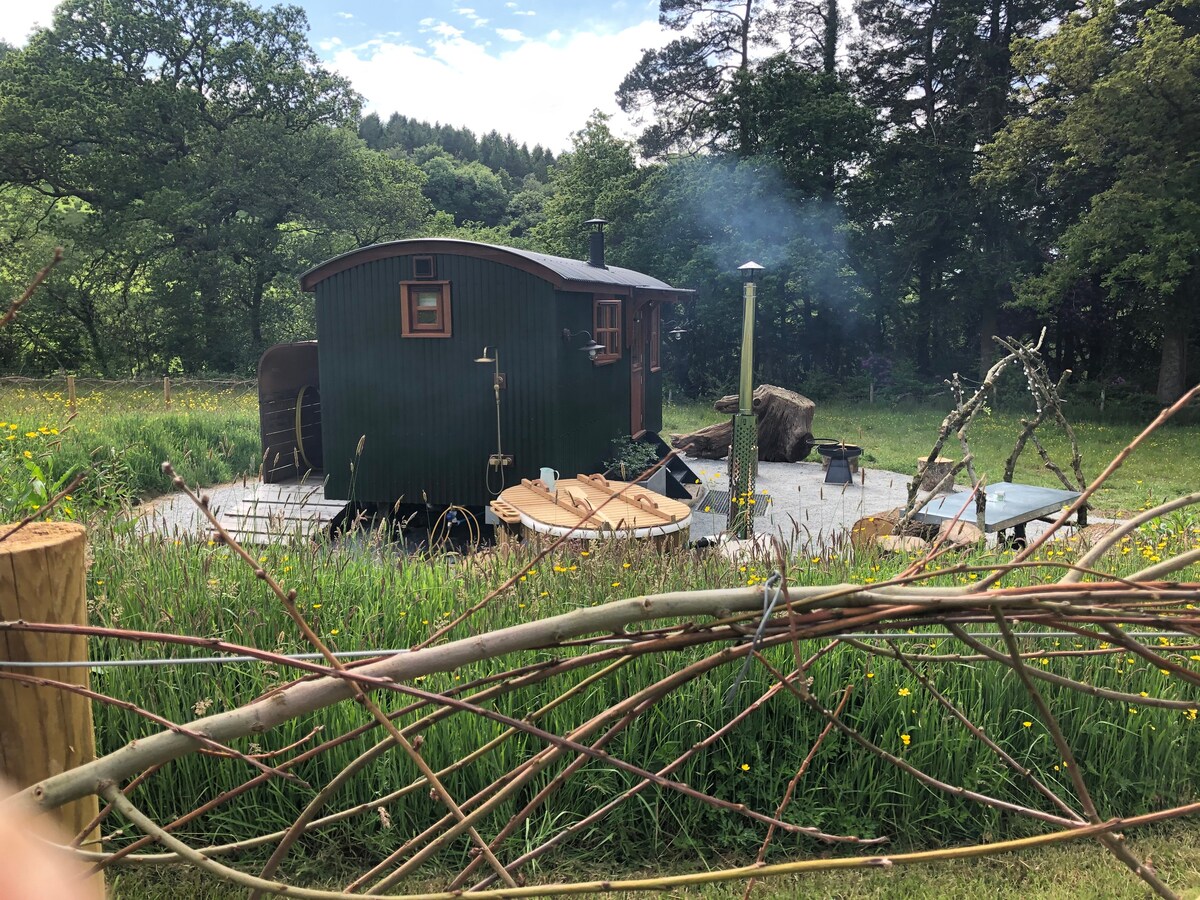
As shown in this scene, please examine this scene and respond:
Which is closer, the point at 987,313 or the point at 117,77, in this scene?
the point at 987,313

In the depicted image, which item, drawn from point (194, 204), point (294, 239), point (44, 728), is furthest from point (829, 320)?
point (44, 728)

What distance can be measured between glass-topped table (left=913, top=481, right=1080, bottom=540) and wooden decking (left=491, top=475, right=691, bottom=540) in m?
1.90

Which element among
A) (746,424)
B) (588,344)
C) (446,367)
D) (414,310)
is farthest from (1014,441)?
(414,310)

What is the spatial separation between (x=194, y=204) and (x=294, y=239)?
330 cm

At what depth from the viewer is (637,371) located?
1240 cm

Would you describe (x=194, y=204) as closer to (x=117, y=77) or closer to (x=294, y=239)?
(x=294, y=239)

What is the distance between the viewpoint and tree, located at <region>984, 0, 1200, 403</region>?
17094 millimetres

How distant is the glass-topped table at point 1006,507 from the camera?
20.4ft

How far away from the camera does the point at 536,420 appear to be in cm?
907

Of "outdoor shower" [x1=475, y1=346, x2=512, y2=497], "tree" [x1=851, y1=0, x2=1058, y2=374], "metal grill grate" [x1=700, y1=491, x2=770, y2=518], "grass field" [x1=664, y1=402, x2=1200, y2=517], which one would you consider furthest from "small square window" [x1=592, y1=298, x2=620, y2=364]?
"tree" [x1=851, y1=0, x2=1058, y2=374]

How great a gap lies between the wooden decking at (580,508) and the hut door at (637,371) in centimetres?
412

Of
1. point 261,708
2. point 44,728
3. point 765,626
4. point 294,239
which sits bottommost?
point 44,728

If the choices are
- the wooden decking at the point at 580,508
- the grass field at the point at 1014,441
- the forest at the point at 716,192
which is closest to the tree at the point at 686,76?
the forest at the point at 716,192

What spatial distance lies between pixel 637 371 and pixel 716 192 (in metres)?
12.0
